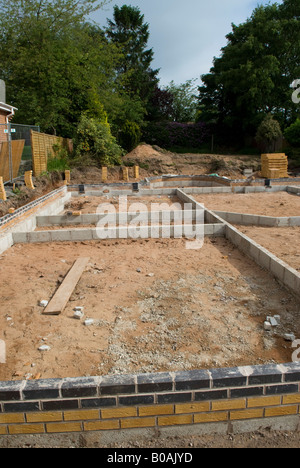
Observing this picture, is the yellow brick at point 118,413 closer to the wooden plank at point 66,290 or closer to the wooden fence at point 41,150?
the wooden plank at point 66,290

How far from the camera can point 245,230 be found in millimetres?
6871

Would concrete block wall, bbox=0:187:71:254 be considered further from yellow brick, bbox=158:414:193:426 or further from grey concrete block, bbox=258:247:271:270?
yellow brick, bbox=158:414:193:426

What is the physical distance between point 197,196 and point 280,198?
2.74 m

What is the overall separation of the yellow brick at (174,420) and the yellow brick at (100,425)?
0.27 metres

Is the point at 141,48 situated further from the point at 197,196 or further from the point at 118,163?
the point at 197,196

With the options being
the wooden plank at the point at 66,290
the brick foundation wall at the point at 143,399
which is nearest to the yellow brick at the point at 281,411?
the brick foundation wall at the point at 143,399

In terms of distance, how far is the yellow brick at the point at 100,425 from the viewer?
1.99 metres

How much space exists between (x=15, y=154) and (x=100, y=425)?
31.7 feet

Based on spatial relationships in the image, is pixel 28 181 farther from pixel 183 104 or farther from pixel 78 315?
pixel 183 104

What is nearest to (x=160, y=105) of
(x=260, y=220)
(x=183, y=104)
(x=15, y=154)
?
(x=183, y=104)

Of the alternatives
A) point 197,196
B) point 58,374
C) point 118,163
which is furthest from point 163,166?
point 58,374

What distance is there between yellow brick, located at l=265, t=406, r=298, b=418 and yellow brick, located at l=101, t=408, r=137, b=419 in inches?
33.3

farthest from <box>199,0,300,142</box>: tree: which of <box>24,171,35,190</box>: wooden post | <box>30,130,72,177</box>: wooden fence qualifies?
<box>24,171,35,190</box>: wooden post

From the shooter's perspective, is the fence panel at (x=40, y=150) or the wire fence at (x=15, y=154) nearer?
the wire fence at (x=15, y=154)
